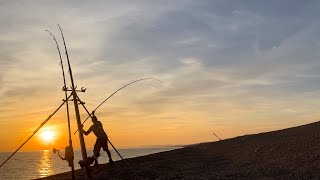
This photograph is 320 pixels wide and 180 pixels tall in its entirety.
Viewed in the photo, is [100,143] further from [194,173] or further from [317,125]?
[317,125]

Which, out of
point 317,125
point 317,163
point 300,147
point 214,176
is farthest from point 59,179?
point 317,125

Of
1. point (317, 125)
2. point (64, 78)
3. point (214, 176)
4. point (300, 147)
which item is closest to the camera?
point (64, 78)

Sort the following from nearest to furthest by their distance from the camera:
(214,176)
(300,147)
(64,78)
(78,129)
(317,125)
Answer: (78,129), (64,78), (214,176), (300,147), (317,125)

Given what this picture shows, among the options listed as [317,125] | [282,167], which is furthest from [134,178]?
[317,125]

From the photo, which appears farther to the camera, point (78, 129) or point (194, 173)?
point (194, 173)

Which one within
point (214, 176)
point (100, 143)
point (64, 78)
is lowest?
point (214, 176)

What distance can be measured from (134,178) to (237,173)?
17.1 feet

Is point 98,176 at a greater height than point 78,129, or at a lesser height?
lesser

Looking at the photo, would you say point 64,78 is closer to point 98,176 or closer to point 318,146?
point 98,176

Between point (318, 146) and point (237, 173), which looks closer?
point (237, 173)

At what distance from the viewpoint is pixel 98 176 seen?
69.1 feet

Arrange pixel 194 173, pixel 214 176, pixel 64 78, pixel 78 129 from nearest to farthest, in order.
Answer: pixel 78 129 → pixel 64 78 → pixel 214 176 → pixel 194 173

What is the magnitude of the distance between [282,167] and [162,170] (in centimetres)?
692

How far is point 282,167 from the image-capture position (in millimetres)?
21000
